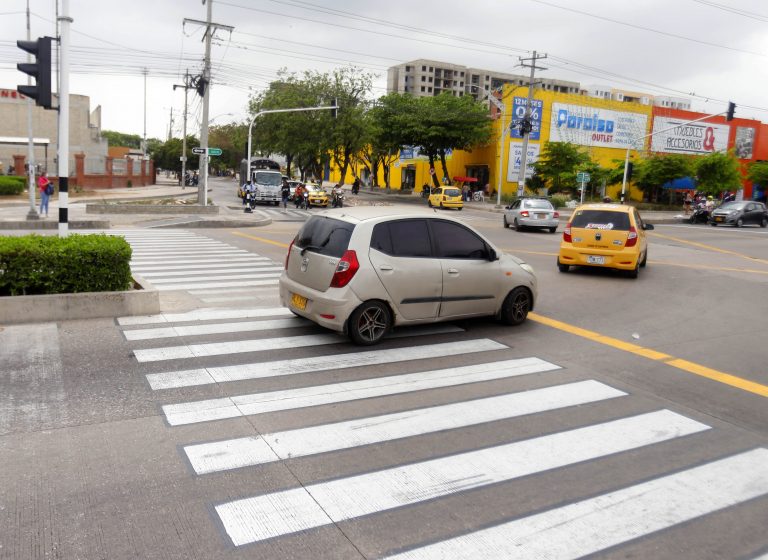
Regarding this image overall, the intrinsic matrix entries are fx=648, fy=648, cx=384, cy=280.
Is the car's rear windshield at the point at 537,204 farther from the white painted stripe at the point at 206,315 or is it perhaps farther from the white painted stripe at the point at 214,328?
the white painted stripe at the point at 214,328

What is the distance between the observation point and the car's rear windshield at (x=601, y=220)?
14.6m

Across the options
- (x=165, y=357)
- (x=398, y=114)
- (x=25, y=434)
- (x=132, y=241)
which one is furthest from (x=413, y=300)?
(x=398, y=114)

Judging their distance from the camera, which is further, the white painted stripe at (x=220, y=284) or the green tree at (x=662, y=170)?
the green tree at (x=662, y=170)

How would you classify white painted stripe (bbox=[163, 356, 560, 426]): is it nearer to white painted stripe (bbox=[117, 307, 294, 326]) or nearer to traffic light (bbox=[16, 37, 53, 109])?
white painted stripe (bbox=[117, 307, 294, 326])

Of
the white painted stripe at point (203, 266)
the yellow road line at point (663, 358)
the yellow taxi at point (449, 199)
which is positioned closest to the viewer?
the yellow road line at point (663, 358)

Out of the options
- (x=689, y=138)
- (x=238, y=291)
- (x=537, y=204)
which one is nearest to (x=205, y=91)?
(x=537, y=204)

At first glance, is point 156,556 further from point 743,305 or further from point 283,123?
point 283,123

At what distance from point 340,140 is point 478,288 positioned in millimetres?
47769

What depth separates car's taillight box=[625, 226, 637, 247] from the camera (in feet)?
47.4

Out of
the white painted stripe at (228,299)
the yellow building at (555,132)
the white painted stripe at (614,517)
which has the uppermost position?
the yellow building at (555,132)

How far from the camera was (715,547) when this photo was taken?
3828 millimetres

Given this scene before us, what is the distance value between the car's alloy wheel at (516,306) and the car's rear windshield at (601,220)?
6170mm

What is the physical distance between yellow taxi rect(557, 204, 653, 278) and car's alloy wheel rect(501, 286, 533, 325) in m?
5.80

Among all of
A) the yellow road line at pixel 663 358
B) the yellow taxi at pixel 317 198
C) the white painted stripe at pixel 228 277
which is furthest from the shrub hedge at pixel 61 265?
the yellow taxi at pixel 317 198
